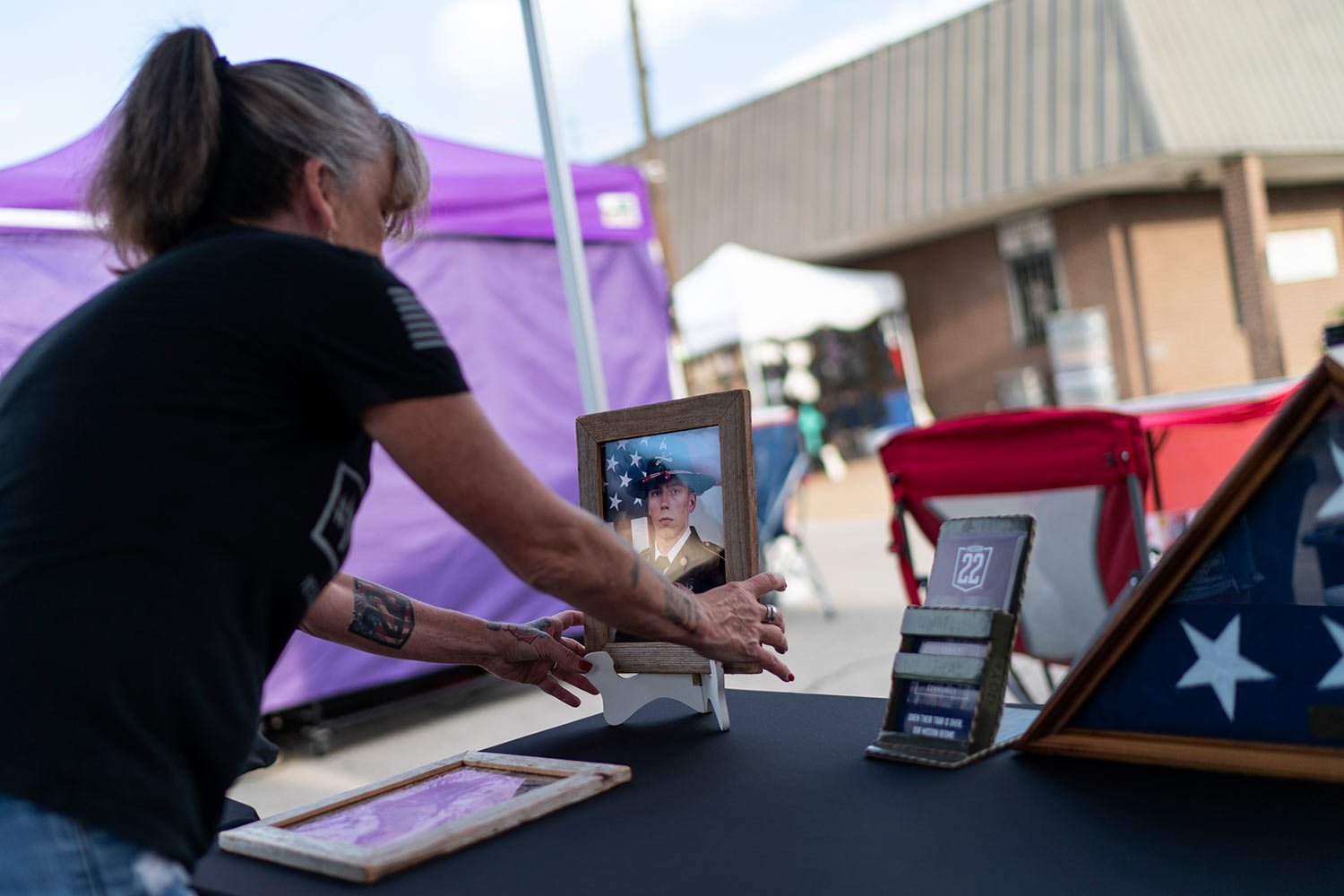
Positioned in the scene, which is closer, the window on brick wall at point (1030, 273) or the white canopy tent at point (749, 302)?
the white canopy tent at point (749, 302)

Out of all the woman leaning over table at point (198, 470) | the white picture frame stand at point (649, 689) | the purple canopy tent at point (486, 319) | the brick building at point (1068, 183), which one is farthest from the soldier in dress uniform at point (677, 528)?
the brick building at point (1068, 183)

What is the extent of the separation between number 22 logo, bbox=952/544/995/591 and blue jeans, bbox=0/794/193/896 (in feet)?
2.86

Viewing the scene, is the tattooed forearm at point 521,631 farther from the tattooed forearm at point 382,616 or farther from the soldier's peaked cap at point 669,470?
the soldier's peaked cap at point 669,470

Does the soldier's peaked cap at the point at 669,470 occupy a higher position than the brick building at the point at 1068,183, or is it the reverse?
the brick building at the point at 1068,183

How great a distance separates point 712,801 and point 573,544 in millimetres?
335

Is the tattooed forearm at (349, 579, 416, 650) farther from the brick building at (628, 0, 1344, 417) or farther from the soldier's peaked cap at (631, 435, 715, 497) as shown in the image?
the brick building at (628, 0, 1344, 417)

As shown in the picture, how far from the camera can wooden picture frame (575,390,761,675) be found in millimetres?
1517

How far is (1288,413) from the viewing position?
1.04 m

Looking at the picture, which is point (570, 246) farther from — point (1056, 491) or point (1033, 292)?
point (1033, 292)

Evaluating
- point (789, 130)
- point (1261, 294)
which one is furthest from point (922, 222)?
point (1261, 294)

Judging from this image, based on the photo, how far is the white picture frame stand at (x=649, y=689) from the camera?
1.56 m

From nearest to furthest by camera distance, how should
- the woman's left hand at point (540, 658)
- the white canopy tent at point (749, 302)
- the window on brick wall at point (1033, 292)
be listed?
the woman's left hand at point (540, 658) → the white canopy tent at point (749, 302) → the window on brick wall at point (1033, 292)

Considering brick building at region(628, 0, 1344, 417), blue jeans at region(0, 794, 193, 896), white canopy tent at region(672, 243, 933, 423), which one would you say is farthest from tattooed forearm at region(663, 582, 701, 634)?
brick building at region(628, 0, 1344, 417)

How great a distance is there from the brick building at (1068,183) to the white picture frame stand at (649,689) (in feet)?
46.4
